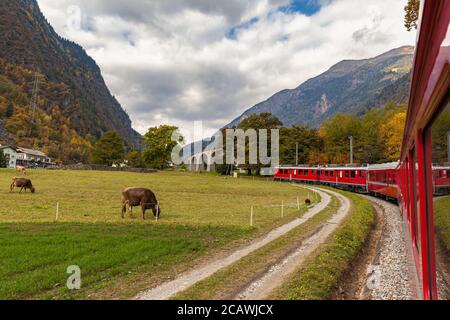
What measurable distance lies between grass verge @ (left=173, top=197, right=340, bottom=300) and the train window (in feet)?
15.3

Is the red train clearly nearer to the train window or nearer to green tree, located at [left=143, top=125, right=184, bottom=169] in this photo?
the train window

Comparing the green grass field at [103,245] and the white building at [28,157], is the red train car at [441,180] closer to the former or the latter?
the green grass field at [103,245]

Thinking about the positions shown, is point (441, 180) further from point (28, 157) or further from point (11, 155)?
point (28, 157)

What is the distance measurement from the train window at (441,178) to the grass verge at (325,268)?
3995 mm

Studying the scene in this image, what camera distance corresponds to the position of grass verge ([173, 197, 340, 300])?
707 centimetres

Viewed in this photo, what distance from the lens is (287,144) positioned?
71875 millimetres

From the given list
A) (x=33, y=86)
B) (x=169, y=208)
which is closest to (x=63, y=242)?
(x=169, y=208)

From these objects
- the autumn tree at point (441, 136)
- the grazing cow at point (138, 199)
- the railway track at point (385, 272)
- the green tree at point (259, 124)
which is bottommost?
the railway track at point (385, 272)

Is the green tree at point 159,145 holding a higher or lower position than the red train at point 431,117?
higher

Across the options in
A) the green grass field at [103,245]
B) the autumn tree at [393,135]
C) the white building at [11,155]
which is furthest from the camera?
the white building at [11,155]

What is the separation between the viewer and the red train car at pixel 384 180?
71.8 ft

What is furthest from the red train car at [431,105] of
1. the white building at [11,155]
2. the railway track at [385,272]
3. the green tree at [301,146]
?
the white building at [11,155]

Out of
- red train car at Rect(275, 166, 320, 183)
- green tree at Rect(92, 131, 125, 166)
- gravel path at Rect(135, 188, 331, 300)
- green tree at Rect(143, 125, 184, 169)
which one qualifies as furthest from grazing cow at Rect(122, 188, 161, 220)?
green tree at Rect(92, 131, 125, 166)
